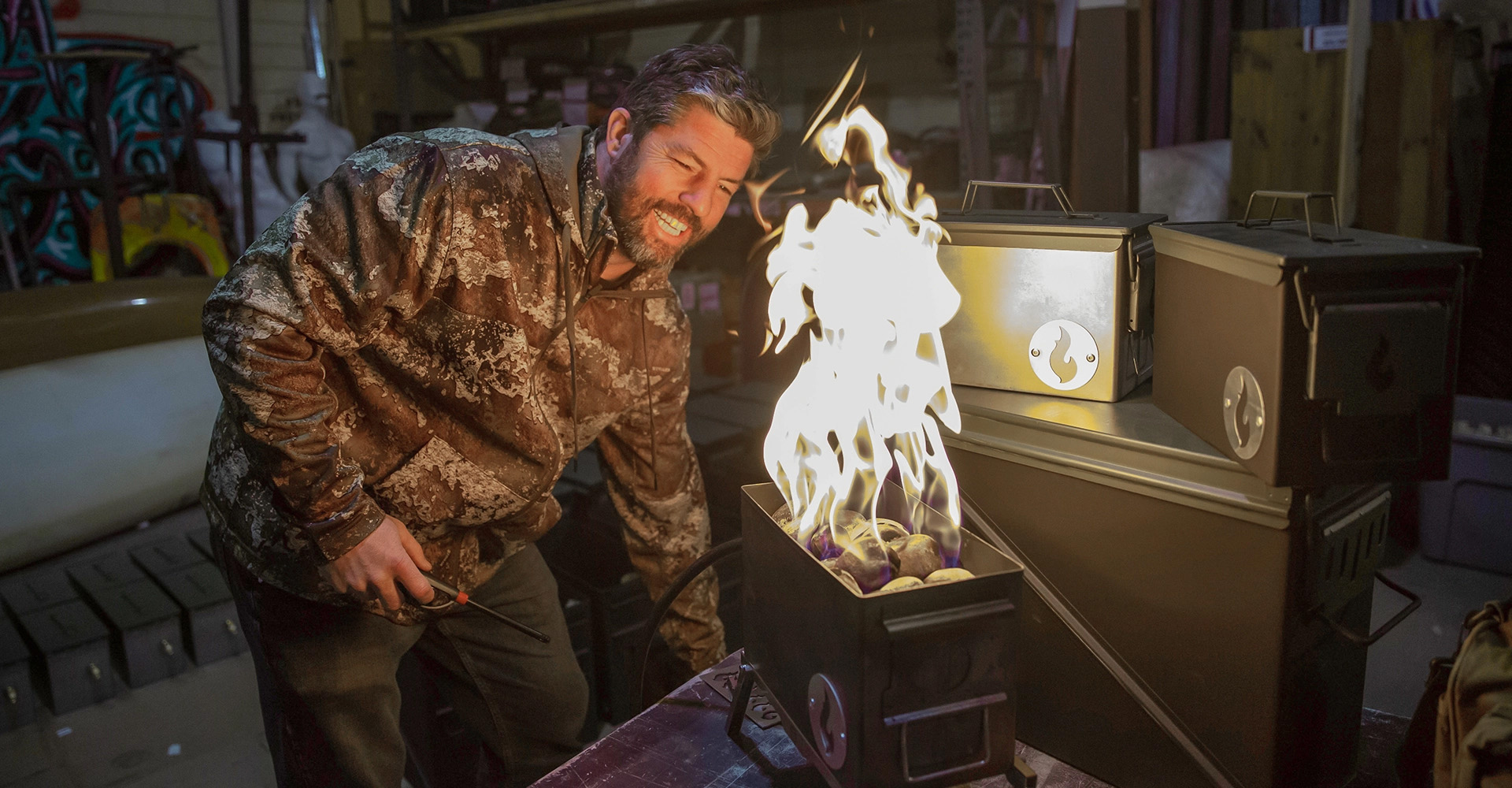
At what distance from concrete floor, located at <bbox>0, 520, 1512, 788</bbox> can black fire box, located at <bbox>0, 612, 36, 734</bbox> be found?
4cm

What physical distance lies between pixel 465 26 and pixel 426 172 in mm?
3806

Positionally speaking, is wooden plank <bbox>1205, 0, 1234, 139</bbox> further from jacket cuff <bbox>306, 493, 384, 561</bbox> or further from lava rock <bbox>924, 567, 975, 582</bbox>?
jacket cuff <bbox>306, 493, 384, 561</bbox>

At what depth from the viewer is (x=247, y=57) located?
6238 millimetres

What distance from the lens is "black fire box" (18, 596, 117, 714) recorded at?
9.62ft

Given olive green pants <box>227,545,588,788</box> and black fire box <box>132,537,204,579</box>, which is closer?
olive green pants <box>227,545,588,788</box>

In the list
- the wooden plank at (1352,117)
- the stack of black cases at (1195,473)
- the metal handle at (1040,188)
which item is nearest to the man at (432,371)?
the metal handle at (1040,188)

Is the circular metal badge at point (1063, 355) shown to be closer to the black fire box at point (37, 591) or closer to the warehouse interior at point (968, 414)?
the warehouse interior at point (968, 414)

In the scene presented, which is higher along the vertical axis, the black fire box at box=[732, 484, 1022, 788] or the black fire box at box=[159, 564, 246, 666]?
the black fire box at box=[732, 484, 1022, 788]

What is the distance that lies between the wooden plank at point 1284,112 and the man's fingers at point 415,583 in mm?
3468

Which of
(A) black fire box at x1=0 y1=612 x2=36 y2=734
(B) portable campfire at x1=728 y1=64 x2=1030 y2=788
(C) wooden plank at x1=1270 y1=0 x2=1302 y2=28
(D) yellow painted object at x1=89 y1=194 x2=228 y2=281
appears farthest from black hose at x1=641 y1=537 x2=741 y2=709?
(D) yellow painted object at x1=89 y1=194 x2=228 y2=281

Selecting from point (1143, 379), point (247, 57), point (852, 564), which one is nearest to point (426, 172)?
point (852, 564)

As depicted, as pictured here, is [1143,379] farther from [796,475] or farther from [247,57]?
[247,57]

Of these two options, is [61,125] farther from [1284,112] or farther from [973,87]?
[1284,112]

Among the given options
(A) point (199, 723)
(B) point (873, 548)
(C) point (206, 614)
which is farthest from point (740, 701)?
(C) point (206, 614)
